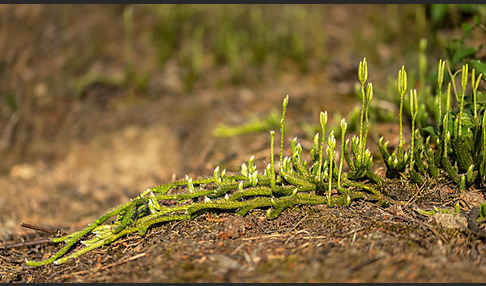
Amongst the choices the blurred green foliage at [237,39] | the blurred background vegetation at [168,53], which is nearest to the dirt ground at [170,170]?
the blurred background vegetation at [168,53]

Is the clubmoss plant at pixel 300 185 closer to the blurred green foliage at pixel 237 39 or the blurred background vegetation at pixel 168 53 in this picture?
the blurred background vegetation at pixel 168 53

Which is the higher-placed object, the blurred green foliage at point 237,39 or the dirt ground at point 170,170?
the blurred green foliage at point 237,39

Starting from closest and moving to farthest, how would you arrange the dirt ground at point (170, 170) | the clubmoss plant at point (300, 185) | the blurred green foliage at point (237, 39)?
1. the dirt ground at point (170, 170)
2. the clubmoss plant at point (300, 185)
3. the blurred green foliage at point (237, 39)

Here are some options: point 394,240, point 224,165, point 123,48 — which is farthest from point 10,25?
point 394,240

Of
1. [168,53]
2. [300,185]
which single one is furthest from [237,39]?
[300,185]

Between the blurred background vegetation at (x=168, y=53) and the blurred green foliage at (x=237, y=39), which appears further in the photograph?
the blurred green foliage at (x=237, y=39)

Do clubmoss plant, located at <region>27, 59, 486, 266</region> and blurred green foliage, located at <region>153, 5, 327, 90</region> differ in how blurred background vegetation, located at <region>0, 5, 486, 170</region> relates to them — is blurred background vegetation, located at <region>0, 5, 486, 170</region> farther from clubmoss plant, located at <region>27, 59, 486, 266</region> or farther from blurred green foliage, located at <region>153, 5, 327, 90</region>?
clubmoss plant, located at <region>27, 59, 486, 266</region>
